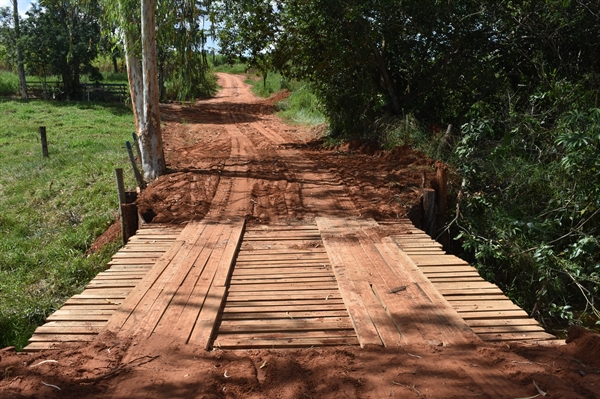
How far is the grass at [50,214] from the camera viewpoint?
22.0 feet

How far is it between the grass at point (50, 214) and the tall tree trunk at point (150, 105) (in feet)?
2.22

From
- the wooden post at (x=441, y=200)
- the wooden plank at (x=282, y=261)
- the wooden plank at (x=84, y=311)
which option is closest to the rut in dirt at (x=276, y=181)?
the wooden post at (x=441, y=200)

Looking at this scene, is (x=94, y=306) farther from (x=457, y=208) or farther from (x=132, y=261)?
(x=457, y=208)

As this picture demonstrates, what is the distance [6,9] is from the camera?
2883cm

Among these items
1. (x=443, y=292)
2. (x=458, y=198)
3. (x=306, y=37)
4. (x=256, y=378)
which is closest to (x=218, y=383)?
(x=256, y=378)

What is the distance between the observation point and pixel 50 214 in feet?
32.7

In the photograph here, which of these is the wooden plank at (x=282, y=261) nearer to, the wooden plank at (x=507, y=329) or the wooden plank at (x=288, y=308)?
the wooden plank at (x=288, y=308)

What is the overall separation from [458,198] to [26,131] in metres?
16.3

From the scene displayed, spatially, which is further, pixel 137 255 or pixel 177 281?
pixel 137 255

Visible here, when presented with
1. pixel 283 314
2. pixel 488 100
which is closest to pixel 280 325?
pixel 283 314

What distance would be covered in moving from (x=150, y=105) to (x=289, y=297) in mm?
6746

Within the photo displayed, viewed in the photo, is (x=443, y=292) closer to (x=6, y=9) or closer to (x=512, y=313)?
(x=512, y=313)

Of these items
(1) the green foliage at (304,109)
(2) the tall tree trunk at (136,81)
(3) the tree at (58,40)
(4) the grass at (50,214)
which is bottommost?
(4) the grass at (50,214)

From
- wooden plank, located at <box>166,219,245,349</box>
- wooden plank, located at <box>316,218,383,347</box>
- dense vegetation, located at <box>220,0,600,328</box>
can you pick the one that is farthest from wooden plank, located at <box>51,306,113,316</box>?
dense vegetation, located at <box>220,0,600,328</box>
